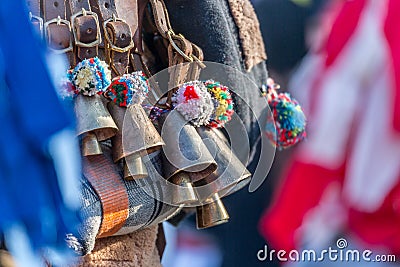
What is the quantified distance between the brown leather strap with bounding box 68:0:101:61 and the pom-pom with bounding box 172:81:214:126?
14 centimetres

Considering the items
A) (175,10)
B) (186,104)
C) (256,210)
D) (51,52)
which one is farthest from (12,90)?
(256,210)

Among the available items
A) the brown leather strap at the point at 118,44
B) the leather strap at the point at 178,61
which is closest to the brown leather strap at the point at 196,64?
the leather strap at the point at 178,61

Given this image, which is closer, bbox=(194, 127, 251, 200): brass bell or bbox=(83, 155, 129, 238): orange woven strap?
bbox=(83, 155, 129, 238): orange woven strap

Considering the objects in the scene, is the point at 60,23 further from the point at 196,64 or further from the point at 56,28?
the point at 196,64

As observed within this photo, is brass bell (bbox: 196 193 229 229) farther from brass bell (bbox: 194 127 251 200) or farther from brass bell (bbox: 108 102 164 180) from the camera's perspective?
brass bell (bbox: 108 102 164 180)

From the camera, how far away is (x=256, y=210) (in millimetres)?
1756

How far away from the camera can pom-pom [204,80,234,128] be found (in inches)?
48.9

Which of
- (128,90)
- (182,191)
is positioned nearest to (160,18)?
(128,90)

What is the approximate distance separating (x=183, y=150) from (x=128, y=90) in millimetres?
121

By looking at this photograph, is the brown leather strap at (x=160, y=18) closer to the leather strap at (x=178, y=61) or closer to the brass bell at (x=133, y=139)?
the leather strap at (x=178, y=61)

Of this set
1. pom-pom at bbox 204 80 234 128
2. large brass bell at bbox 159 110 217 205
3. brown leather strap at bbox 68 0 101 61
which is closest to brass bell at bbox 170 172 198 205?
large brass bell at bbox 159 110 217 205

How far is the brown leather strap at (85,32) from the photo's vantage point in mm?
1150

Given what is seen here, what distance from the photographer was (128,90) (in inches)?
45.0

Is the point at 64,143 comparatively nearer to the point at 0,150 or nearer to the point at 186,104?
the point at 0,150
